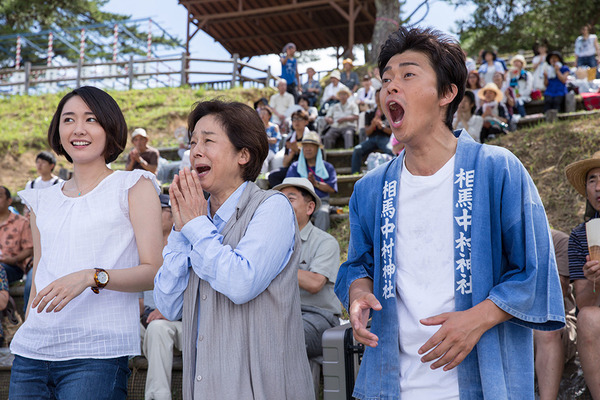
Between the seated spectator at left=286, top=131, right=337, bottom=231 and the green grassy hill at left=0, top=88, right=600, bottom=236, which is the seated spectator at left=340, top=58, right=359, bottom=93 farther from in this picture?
the seated spectator at left=286, top=131, right=337, bottom=231

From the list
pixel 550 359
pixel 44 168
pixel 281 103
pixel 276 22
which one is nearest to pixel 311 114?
pixel 281 103

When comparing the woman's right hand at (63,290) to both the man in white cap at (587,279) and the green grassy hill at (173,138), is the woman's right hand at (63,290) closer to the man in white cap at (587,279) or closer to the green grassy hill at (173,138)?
the man in white cap at (587,279)

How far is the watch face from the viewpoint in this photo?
216 centimetres

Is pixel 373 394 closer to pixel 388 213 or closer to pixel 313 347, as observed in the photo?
pixel 388 213

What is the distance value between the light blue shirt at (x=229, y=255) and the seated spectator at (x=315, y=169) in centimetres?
446

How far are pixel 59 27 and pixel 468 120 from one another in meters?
21.6

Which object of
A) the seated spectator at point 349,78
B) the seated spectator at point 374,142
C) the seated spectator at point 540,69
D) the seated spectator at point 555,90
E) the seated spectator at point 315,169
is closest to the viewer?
the seated spectator at point 315,169

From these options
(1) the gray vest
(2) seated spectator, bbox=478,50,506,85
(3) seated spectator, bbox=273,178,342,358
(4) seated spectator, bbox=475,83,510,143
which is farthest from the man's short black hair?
(2) seated spectator, bbox=478,50,506,85

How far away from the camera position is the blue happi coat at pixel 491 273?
5.59ft

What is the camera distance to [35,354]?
2.19 m

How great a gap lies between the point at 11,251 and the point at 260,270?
16.1 ft

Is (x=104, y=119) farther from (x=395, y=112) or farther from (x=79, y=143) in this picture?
(x=395, y=112)

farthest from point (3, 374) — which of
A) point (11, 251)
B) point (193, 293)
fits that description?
point (193, 293)

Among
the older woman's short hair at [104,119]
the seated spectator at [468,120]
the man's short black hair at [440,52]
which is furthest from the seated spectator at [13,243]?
the seated spectator at [468,120]
